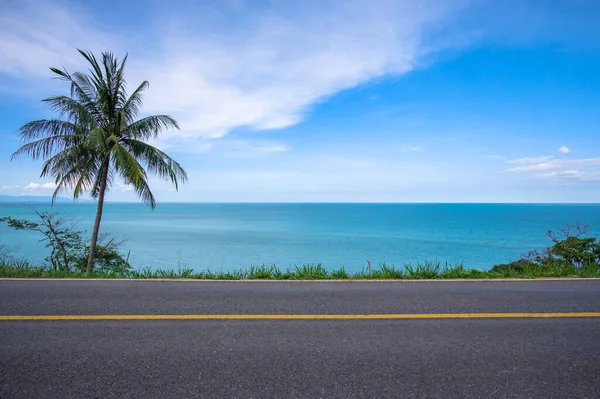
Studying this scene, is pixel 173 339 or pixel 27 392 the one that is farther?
pixel 173 339

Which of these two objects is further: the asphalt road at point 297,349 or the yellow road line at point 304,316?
the yellow road line at point 304,316

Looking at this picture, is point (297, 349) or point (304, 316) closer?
point (297, 349)

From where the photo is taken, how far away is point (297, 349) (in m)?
3.97

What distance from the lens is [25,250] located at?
42.8 m

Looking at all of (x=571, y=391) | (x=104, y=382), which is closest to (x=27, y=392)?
(x=104, y=382)

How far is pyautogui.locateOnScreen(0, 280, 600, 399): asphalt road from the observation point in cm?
322

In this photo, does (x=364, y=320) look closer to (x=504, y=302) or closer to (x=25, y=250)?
(x=504, y=302)

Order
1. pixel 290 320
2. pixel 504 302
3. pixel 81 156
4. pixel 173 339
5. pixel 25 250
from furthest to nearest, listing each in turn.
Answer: pixel 25 250, pixel 81 156, pixel 504 302, pixel 290 320, pixel 173 339

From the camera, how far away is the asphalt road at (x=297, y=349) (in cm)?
322

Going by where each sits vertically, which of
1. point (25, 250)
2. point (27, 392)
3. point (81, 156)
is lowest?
point (25, 250)

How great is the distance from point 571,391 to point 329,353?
7.50 feet

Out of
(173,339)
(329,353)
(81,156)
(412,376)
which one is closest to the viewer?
(412,376)

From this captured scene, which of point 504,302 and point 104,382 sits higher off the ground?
point 504,302

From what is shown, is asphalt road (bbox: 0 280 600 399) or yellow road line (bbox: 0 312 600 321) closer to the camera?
asphalt road (bbox: 0 280 600 399)
